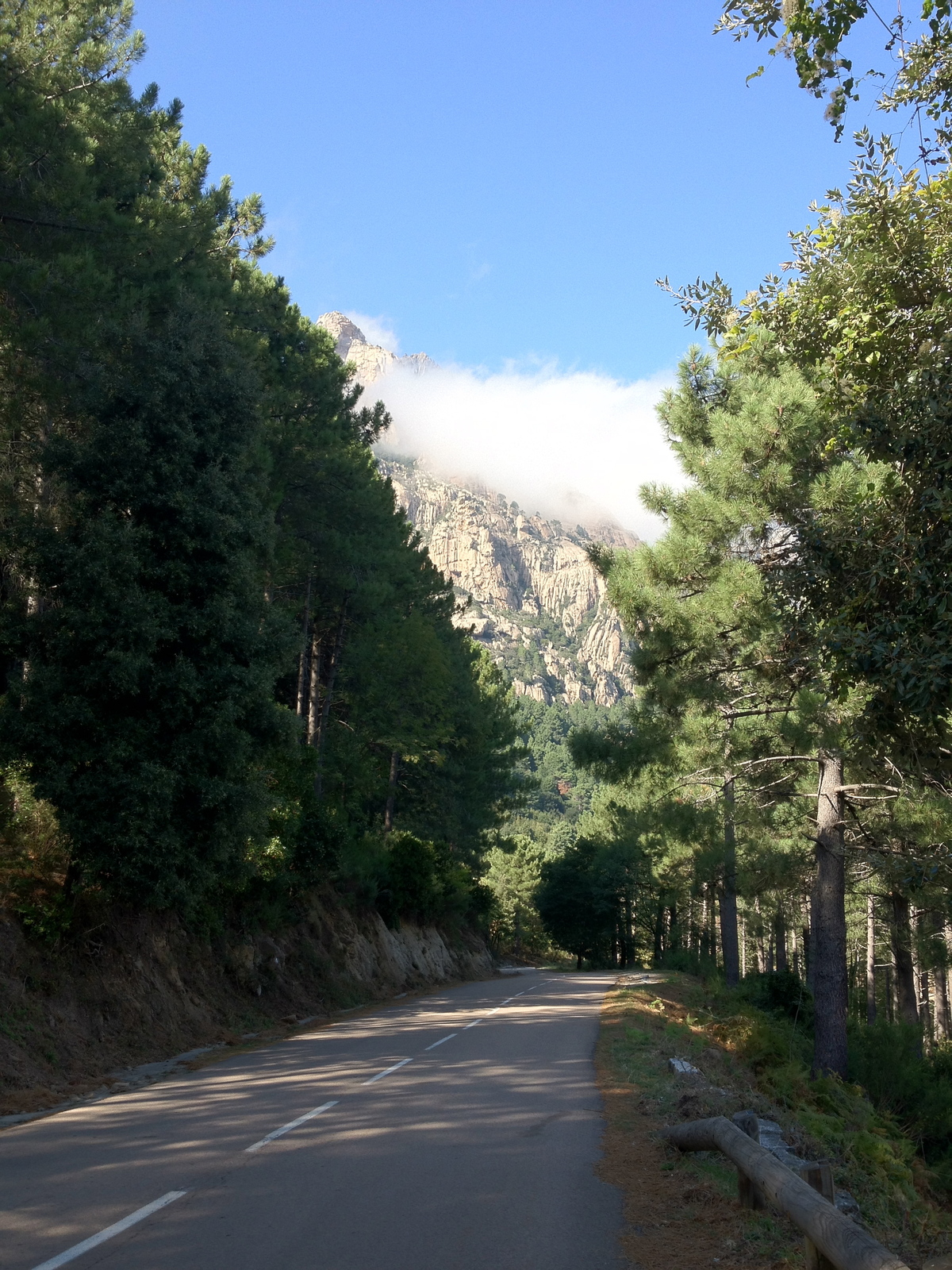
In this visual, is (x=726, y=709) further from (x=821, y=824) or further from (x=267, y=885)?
(x=267, y=885)

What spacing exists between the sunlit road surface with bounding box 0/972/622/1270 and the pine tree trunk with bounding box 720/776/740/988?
7.91 meters

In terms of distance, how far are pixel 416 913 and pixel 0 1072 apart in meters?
30.2

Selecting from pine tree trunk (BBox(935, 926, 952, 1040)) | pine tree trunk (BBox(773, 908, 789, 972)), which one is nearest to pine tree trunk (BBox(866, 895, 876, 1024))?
pine tree trunk (BBox(935, 926, 952, 1040))

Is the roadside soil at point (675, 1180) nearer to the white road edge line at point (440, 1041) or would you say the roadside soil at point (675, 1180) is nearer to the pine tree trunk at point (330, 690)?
the white road edge line at point (440, 1041)

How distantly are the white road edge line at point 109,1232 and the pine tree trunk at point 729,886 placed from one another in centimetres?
1231

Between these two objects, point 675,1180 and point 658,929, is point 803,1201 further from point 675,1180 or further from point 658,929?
point 658,929

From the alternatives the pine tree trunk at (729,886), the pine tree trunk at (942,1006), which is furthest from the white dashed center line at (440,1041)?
the pine tree trunk at (942,1006)

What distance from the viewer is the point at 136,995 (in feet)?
50.8

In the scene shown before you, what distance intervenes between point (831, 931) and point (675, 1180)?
9.55 metres

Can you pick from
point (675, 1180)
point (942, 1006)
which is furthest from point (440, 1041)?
point (942, 1006)

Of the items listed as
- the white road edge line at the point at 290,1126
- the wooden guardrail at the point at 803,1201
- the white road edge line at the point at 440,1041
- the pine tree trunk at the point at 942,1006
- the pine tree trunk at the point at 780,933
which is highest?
the wooden guardrail at the point at 803,1201

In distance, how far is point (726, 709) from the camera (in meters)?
18.0

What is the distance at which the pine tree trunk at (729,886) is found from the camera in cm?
1975

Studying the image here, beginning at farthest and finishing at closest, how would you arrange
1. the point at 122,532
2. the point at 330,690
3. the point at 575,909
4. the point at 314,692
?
the point at 575,909 < the point at 314,692 < the point at 330,690 < the point at 122,532
